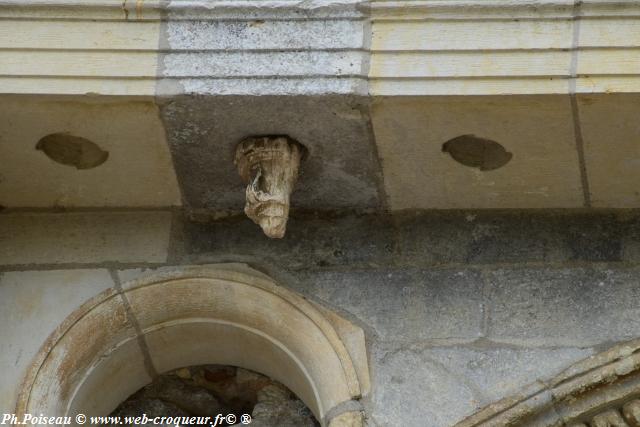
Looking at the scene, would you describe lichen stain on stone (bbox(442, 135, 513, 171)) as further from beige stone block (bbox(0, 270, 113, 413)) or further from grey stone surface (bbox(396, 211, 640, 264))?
beige stone block (bbox(0, 270, 113, 413))

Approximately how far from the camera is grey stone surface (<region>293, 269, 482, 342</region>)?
13.0 feet

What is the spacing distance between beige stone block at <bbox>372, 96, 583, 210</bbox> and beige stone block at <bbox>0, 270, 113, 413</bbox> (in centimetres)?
95

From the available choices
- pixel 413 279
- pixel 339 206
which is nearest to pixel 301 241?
pixel 339 206

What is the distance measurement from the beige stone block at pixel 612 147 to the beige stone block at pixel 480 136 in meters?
0.05

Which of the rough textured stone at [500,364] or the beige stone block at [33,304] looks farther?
the beige stone block at [33,304]

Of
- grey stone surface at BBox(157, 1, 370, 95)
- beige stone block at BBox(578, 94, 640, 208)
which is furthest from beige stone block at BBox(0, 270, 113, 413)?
beige stone block at BBox(578, 94, 640, 208)

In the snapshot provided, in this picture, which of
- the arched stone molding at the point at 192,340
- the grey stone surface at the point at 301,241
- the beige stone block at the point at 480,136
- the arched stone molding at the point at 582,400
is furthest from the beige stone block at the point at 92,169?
the arched stone molding at the point at 582,400

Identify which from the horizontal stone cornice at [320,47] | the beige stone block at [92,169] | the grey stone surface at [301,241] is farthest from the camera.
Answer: the grey stone surface at [301,241]

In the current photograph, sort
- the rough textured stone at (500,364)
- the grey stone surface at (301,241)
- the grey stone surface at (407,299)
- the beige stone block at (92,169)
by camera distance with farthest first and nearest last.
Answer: the grey stone surface at (301,241) < the grey stone surface at (407,299) < the rough textured stone at (500,364) < the beige stone block at (92,169)

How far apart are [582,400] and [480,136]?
0.77 metres

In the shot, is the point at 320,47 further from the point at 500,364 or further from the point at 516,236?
the point at 500,364

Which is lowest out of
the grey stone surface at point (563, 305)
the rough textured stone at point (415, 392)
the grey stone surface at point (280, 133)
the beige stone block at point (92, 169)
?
the rough textured stone at point (415, 392)

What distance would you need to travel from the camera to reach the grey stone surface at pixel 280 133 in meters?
3.72

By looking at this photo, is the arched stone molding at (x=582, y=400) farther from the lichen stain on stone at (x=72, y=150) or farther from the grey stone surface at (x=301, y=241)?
the lichen stain on stone at (x=72, y=150)
